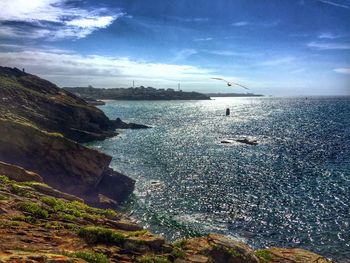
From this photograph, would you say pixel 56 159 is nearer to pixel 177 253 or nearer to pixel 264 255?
pixel 264 255

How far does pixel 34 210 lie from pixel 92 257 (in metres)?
7.74

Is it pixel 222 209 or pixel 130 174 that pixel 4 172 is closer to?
pixel 222 209

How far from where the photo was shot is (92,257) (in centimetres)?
1681

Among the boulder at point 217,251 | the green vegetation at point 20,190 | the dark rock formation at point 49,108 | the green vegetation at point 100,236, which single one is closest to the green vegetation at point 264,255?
the boulder at point 217,251

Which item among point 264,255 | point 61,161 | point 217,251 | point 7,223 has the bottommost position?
point 264,255

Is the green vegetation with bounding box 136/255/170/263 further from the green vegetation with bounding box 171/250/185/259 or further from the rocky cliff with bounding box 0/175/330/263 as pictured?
the green vegetation with bounding box 171/250/185/259

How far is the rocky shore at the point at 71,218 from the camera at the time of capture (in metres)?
18.2

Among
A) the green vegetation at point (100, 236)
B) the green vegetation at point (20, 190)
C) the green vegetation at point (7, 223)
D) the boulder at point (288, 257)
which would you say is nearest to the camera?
the green vegetation at point (7, 223)

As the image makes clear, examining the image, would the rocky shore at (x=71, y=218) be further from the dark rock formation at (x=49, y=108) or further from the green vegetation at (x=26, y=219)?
the dark rock formation at (x=49, y=108)

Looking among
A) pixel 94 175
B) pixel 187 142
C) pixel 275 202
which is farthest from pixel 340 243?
pixel 187 142

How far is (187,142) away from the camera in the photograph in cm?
11350

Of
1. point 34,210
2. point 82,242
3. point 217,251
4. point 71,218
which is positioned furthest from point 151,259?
point 34,210

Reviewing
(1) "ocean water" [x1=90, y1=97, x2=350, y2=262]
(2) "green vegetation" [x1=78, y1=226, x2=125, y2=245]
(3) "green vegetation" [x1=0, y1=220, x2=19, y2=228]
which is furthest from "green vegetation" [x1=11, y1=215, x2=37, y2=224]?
(1) "ocean water" [x1=90, y1=97, x2=350, y2=262]

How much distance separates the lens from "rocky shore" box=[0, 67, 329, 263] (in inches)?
716
